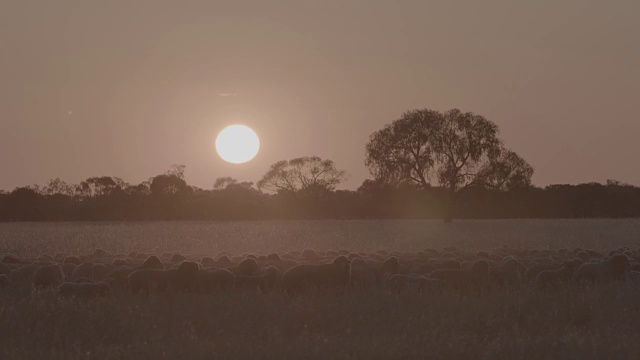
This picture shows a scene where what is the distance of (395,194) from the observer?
57.7 m

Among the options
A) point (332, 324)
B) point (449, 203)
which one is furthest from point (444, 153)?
point (332, 324)

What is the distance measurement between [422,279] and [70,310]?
19.4ft

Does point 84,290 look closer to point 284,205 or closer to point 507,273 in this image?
point 507,273

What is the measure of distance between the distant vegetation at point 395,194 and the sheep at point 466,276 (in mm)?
37084

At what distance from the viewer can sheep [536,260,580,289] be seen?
46.6 ft

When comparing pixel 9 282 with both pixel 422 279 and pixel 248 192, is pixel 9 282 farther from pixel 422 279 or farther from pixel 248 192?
pixel 248 192

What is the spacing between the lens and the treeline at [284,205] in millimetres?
67562

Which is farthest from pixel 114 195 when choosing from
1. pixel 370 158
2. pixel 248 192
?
pixel 370 158

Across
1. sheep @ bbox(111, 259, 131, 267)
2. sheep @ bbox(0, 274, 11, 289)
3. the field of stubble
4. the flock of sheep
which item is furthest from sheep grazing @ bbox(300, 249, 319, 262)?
sheep @ bbox(0, 274, 11, 289)

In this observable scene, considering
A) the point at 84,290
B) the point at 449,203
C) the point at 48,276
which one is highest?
the point at 449,203

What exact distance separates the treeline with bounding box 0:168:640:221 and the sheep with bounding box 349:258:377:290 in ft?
151

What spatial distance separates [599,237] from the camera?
111 feet

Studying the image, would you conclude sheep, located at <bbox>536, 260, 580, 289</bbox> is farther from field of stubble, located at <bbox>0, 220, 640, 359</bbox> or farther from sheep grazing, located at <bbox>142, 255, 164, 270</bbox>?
sheep grazing, located at <bbox>142, 255, 164, 270</bbox>

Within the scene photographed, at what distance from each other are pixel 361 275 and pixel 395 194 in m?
43.3
